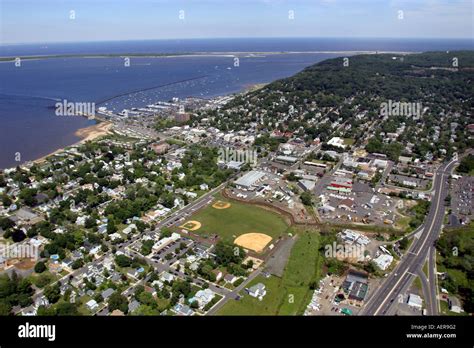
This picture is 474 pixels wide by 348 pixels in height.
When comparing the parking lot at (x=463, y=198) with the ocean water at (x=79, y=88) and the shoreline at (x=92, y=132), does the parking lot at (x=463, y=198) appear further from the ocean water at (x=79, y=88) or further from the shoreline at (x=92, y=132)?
the ocean water at (x=79, y=88)

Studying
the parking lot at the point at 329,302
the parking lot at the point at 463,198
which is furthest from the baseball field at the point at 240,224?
the parking lot at the point at 463,198

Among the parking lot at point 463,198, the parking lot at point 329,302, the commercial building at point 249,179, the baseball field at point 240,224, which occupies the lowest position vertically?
the parking lot at point 329,302

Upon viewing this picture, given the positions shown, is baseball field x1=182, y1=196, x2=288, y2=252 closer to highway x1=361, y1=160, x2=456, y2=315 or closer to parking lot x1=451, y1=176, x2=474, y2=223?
highway x1=361, y1=160, x2=456, y2=315

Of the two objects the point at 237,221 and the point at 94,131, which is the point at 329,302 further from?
the point at 94,131

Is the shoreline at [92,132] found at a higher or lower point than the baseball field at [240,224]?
higher

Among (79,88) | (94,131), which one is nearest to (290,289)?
(94,131)

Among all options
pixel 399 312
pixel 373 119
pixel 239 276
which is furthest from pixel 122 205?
pixel 373 119
